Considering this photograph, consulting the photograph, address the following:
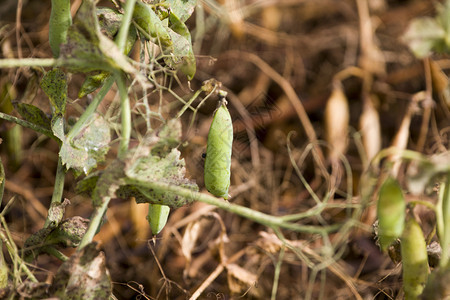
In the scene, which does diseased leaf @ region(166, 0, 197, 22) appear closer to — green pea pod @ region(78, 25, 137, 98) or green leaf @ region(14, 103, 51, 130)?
green pea pod @ region(78, 25, 137, 98)

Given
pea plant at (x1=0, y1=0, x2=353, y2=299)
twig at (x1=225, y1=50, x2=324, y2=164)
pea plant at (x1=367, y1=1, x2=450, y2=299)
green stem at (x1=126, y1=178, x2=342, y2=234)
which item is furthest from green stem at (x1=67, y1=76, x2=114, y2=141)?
twig at (x1=225, y1=50, x2=324, y2=164)

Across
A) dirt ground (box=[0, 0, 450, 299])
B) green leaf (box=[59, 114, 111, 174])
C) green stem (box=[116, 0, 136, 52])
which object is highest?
green stem (box=[116, 0, 136, 52])

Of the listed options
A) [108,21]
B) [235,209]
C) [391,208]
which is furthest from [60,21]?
[391,208]

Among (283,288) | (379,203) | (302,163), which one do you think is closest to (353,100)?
(302,163)

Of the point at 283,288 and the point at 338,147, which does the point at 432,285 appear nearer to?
the point at 283,288

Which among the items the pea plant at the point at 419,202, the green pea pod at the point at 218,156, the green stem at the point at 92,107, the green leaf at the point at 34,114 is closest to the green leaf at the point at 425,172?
the pea plant at the point at 419,202
